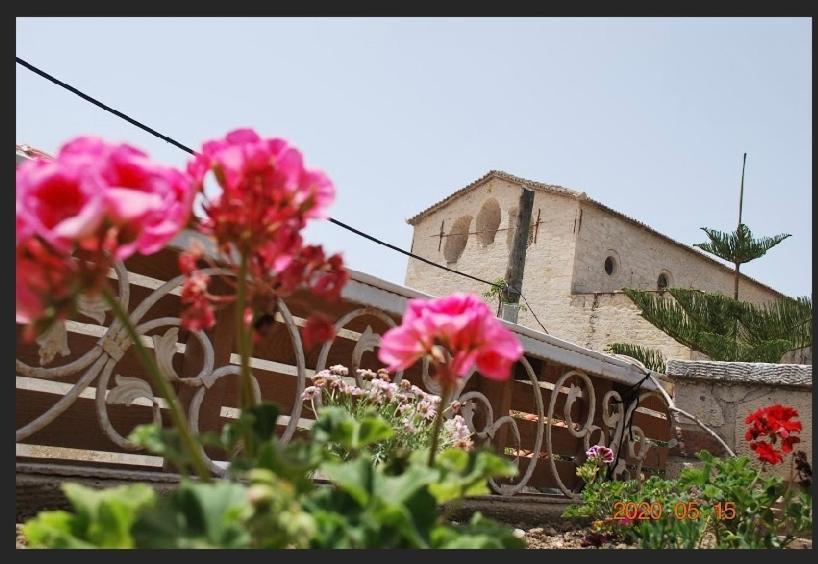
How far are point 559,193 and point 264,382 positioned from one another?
711 inches

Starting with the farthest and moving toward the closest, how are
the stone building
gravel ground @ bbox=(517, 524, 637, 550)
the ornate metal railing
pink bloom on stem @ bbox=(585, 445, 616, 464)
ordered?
the stone building
pink bloom on stem @ bbox=(585, 445, 616, 464)
gravel ground @ bbox=(517, 524, 637, 550)
the ornate metal railing

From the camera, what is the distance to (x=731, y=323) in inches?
551

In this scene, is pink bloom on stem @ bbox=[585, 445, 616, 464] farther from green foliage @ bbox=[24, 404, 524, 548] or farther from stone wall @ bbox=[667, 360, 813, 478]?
green foliage @ bbox=[24, 404, 524, 548]

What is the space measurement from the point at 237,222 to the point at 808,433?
9.84 feet

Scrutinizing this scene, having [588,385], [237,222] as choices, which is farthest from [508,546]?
[588,385]

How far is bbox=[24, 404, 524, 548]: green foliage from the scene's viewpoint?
1.63ft

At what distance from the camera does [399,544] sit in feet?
1.98

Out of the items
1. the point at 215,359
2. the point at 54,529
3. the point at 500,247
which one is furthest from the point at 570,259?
the point at 54,529

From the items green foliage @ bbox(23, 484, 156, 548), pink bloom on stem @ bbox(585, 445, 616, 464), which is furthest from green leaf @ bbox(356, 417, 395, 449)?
pink bloom on stem @ bbox(585, 445, 616, 464)

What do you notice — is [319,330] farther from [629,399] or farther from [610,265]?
[610,265]

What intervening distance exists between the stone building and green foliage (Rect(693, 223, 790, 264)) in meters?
2.54

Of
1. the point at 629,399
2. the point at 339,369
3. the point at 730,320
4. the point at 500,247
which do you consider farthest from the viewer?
the point at 500,247

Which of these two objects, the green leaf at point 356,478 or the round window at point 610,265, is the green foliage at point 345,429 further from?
the round window at point 610,265

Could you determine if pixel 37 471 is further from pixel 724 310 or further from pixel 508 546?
pixel 724 310
